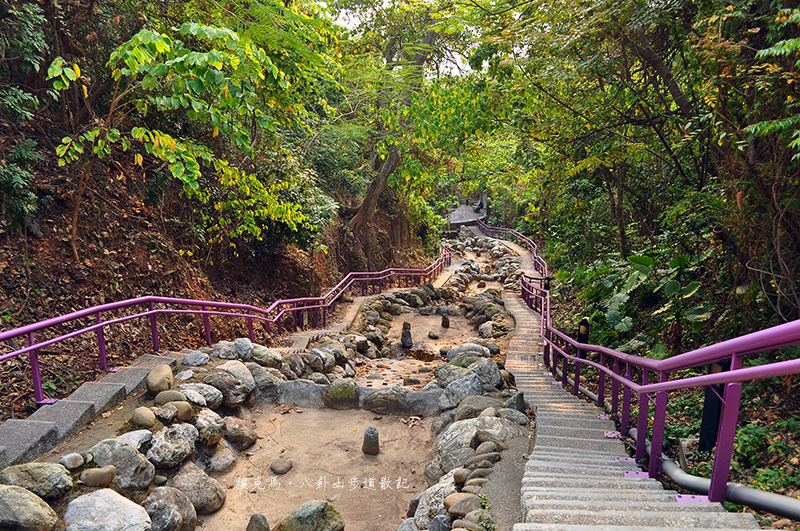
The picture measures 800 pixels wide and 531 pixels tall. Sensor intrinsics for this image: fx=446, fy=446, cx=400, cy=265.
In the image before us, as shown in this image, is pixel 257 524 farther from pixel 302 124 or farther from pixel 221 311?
pixel 302 124

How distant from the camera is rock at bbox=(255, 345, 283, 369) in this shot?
244 inches

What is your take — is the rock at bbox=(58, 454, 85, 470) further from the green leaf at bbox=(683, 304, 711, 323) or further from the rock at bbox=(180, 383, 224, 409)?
the green leaf at bbox=(683, 304, 711, 323)

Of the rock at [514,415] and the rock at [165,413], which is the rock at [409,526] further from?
the rock at [165,413]

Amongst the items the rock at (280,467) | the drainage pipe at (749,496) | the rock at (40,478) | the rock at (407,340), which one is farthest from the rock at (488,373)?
the rock at (407,340)

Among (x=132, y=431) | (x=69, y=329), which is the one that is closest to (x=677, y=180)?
(x=132, y=431)

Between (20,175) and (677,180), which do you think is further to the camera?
(677,180)

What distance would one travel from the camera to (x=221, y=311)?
25.2ft

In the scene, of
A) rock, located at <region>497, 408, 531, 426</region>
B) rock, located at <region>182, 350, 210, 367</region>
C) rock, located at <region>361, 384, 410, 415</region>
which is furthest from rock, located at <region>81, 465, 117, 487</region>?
rock, located at <region>497, 408, 531, 426</region>

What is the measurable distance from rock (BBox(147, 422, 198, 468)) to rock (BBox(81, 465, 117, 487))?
0.45 meters

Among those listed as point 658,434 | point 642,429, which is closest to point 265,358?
point 642,429

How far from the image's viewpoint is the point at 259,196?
7.09 metres

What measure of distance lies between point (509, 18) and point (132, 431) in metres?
7.37

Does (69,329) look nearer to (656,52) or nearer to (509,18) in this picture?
(509,18)

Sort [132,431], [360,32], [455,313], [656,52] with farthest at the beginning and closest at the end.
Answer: [455,313] < [360,32] < [656,52] < [132,431]
